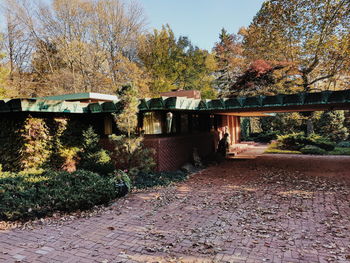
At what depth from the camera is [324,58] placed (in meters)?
16.2

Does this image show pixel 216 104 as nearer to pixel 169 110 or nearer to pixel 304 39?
pixel 169 110

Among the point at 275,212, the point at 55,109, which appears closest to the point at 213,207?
the point at 275,212

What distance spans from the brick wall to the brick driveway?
7.13ft

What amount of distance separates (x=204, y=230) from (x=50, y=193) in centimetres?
364

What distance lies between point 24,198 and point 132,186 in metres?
3.02

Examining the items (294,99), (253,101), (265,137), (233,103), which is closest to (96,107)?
(233,103)

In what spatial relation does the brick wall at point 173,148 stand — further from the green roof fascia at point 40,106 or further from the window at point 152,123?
the green roof fascia at point 40,106

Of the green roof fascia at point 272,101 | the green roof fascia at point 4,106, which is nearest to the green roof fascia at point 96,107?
the green roof fascia at point 4,106

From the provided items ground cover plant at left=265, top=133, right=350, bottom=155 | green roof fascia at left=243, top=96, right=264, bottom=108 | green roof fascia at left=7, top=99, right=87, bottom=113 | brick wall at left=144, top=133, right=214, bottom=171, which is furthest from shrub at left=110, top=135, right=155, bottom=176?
ground cover plant at left=265, top=133, right=350, bottom=155

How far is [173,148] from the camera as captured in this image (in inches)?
379

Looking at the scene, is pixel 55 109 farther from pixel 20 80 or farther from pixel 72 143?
pixel 20 80

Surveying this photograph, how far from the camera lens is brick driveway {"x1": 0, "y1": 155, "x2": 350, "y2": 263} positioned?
134 inches

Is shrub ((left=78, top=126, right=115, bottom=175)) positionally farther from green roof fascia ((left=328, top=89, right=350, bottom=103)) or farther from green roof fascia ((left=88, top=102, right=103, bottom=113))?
green roof fascia ((left=328, top=89, right=350, bottom=103))

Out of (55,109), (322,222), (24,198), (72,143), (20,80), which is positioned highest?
(20,80)
